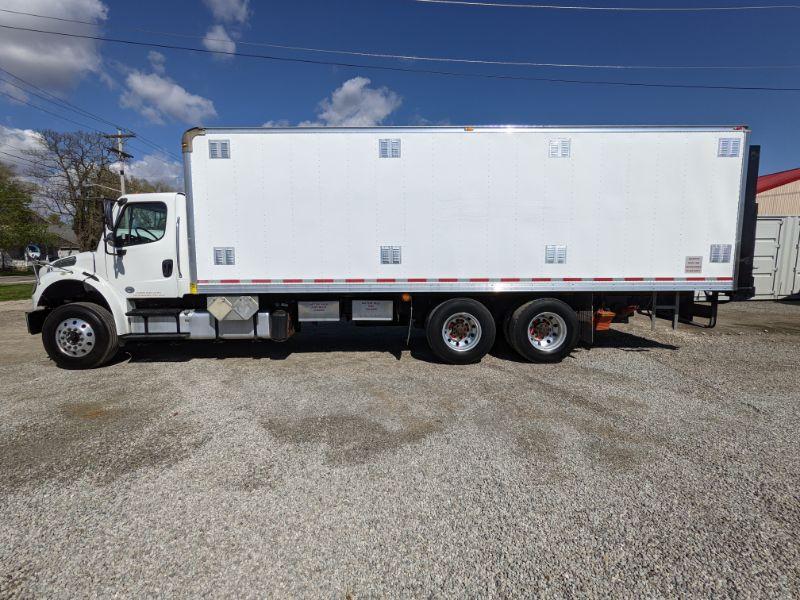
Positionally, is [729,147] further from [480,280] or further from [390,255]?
[390,255]

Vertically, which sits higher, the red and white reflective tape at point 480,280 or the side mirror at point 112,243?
the side mirror at point 112,243

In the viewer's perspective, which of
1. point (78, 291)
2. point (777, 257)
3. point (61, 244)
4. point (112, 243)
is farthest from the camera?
point (61, 244)

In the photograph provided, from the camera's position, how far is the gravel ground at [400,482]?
2395 millimetres

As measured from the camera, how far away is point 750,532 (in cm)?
272

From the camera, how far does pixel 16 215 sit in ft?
115

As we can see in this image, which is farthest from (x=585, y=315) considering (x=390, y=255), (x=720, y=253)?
(x=390, y=255)

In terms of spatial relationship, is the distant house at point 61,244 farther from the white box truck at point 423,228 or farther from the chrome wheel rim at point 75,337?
the chrome wheel rim at point 75,337

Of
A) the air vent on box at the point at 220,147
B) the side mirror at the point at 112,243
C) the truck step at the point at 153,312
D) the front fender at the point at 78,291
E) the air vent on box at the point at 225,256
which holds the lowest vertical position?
the truck step at the point at 153,312

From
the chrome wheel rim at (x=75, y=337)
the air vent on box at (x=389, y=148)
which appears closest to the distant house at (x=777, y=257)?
the air vent on box at (x=389, y=148)

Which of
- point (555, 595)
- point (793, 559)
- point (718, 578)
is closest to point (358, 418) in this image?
point (555, 595)

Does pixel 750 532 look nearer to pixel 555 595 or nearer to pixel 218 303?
pixel 555 595

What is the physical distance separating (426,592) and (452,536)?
491 mm

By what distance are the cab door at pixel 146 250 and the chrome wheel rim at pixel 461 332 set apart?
4717 mm

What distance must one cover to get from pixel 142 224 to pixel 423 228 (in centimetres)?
475
